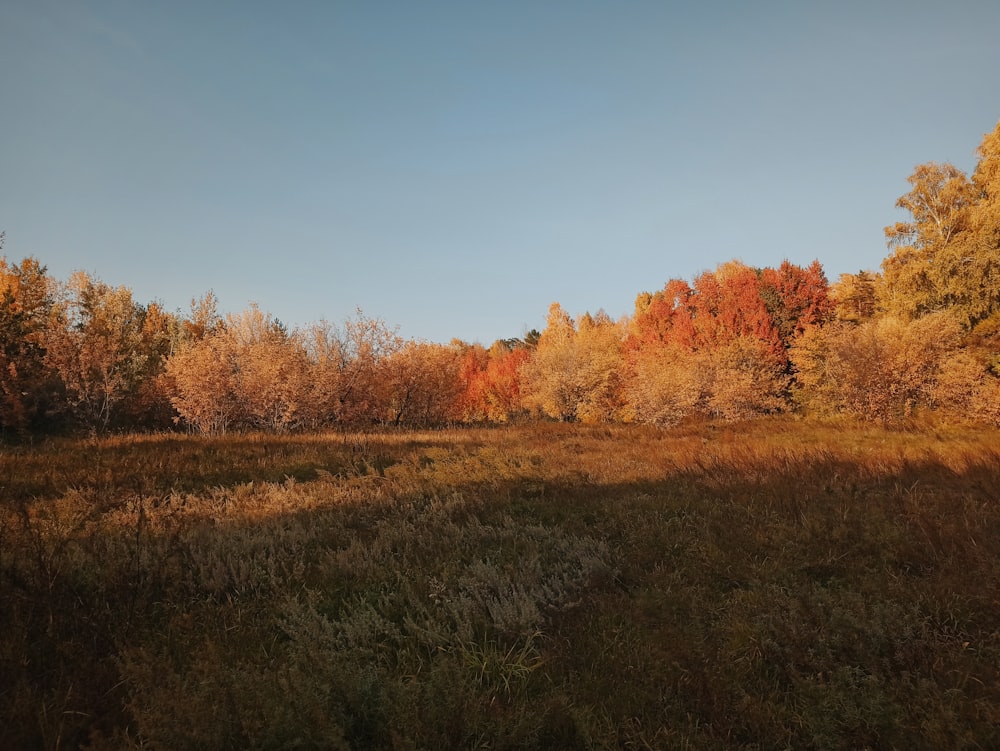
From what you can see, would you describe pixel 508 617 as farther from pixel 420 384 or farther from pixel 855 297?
pixel 855 297

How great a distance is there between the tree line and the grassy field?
1371 cm

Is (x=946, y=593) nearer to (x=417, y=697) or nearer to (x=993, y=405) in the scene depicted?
(x=417, y=697)

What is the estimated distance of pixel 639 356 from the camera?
3797cm

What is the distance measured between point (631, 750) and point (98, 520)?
7668 millimetres

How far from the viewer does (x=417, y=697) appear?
2859mm

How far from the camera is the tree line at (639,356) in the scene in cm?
2064

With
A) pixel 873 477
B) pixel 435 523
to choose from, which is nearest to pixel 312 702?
pixel 435 523

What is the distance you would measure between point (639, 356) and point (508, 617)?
117 ft

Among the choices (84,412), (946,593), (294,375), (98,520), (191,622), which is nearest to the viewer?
(191,622)

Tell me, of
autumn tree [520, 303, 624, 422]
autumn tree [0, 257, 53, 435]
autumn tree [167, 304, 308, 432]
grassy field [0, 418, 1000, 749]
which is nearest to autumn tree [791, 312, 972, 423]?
grassy field [0, 418, 1000, 749]

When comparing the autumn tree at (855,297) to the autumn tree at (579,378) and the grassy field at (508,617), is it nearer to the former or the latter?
the autumn tree at (579,378)

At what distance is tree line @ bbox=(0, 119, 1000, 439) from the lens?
67.7ft

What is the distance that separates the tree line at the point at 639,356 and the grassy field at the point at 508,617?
13.7 metres

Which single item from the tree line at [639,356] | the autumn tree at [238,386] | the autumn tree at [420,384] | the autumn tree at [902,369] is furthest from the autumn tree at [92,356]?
the autumn tree at [902,369]
